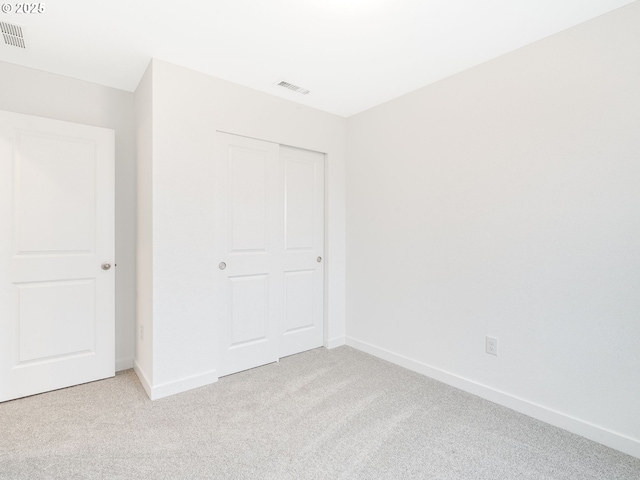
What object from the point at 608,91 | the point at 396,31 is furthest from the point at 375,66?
the point at 608,91

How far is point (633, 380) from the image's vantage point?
1.77m

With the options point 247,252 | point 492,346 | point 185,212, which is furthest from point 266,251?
point 492,346

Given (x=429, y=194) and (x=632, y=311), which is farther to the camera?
(x=429, y=194)

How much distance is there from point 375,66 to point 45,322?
3.16 m

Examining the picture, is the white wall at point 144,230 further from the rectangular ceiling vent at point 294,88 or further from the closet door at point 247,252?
the rectangular ceiling vent at point 294,88

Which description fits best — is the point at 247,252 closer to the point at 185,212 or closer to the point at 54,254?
the point at 185,212

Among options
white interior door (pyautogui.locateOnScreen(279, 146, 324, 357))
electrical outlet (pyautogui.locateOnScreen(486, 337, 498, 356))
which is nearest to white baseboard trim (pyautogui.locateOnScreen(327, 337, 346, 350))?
white interior door (pyautogui.locateOnScreen(279, 146, 324, 357))

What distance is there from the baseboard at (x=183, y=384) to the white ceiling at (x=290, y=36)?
2381 mm

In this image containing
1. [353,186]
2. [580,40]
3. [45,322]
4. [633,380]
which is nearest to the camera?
[633,380]

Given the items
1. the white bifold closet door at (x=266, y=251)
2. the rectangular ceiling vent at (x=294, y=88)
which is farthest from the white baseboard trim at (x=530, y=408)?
the rectangular ceiling vent at (x=294, y=88)

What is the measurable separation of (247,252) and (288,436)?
59.1 inches

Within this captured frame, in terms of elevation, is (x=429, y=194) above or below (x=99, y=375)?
above

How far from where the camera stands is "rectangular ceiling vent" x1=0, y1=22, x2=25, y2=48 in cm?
198

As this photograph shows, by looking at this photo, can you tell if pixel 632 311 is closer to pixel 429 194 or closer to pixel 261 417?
pixel 429 194
